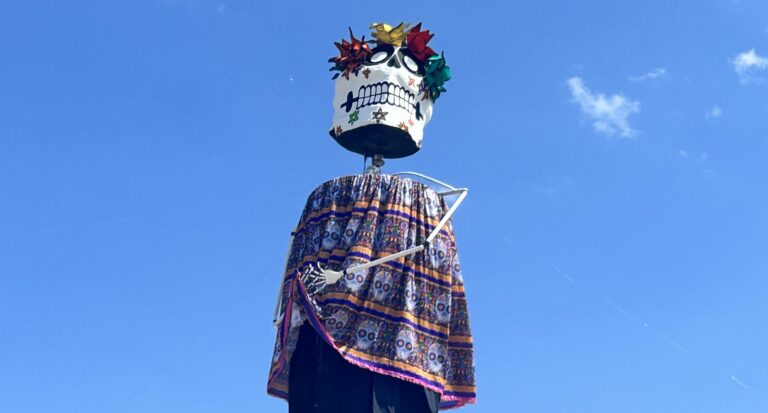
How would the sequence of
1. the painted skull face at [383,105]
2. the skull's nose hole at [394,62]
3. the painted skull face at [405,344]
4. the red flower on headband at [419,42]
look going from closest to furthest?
the painted skull face at [405,344] < the painted skull face at [383,105] < the skull's nose hole at [394,62] < the red flower on headband at [419,42]

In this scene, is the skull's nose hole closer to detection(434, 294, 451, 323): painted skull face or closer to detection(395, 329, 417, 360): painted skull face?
detection(434, 294, 451, 323): painted skull face

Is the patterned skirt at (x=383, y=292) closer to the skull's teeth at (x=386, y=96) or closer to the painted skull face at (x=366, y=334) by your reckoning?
the painted skull face at (x=366, y=334)

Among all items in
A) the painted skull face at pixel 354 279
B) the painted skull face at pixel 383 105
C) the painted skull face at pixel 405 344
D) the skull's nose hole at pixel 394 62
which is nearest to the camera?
the painted skull face at pixel 405 344

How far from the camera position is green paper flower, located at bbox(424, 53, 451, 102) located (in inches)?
509

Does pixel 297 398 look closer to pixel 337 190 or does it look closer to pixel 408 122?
pixel 337 190

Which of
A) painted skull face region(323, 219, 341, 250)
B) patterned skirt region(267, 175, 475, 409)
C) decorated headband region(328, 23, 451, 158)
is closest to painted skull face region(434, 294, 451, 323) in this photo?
patterned skirt region(267, 175, 475, 409)

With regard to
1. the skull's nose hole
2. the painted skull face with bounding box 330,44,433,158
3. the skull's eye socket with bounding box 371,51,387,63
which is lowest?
the painted skull face with bounding box 330,44,433,158

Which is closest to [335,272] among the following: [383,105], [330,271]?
[330,271]

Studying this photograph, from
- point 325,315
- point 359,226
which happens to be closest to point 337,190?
point 359,226

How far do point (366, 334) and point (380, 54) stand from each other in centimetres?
303

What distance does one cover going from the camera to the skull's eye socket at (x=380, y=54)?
12742 millimetres

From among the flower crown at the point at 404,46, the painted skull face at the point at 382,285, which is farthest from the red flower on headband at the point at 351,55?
the painted skull face at the point at 382,285

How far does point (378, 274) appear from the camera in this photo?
38.5 ft

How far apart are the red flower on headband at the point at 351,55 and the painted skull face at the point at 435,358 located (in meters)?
3.01
